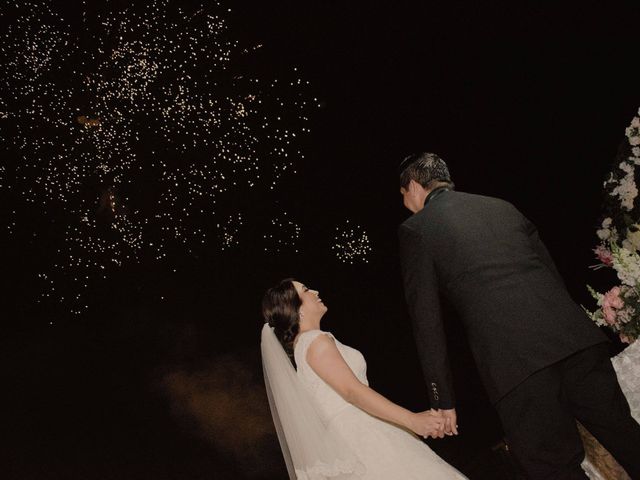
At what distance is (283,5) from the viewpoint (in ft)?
16.0

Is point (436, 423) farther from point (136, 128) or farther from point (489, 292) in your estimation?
point (136, 128)

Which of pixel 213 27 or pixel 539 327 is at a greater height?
pixel 213 27

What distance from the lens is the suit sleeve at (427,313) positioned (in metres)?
1.82

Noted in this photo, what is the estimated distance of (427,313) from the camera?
1825mm

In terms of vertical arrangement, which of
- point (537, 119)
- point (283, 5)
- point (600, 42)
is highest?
point (283, 5)

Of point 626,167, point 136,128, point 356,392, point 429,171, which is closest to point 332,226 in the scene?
point 136,128

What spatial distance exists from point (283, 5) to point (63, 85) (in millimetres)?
2449

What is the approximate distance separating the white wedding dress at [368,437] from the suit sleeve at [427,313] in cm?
62

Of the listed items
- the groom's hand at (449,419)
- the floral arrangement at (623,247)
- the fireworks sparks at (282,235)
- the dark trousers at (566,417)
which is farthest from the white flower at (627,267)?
the fireworks sparks at (282,235)

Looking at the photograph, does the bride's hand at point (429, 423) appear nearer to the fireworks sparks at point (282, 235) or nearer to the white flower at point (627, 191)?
the white flower at point (627, 191)

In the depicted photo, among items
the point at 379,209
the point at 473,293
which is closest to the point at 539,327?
the point at 473,293

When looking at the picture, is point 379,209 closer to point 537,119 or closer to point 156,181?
point 537,119

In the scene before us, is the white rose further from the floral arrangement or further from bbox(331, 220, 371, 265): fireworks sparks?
bbox(331, 220, 371, 265): fireworks sparks

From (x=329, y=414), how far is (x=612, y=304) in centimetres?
156
